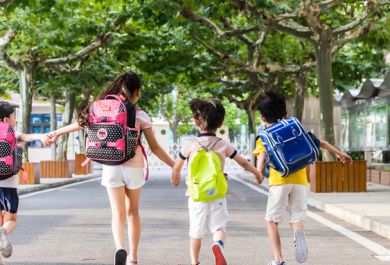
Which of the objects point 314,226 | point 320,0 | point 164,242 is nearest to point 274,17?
point 320,0

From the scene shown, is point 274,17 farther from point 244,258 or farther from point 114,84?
point 114,84

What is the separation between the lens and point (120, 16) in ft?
79.6

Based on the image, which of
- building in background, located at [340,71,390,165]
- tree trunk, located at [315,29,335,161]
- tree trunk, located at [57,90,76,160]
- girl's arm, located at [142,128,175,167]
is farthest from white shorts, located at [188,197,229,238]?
tree trunk, located at [57,90,76,160]

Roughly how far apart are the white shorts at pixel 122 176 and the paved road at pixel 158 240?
1.69 meters

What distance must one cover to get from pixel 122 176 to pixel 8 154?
1.34 metres

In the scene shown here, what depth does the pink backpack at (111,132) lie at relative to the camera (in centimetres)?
661

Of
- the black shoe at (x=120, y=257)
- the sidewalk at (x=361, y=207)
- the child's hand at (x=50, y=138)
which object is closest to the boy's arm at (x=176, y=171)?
the black shoe at (x=120, y=257)

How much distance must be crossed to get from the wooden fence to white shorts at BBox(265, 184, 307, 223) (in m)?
12.6

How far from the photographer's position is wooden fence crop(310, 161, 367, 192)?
1981cm

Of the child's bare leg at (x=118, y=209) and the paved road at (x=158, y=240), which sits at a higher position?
the child's bare leg at (x=118, y=209)

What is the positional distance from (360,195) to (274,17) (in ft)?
16.2

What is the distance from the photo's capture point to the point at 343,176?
19984 mm

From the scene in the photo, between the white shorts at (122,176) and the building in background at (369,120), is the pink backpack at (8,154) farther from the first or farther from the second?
the building in background at (369,120)

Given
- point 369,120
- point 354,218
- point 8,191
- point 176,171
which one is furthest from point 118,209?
point 369,120
